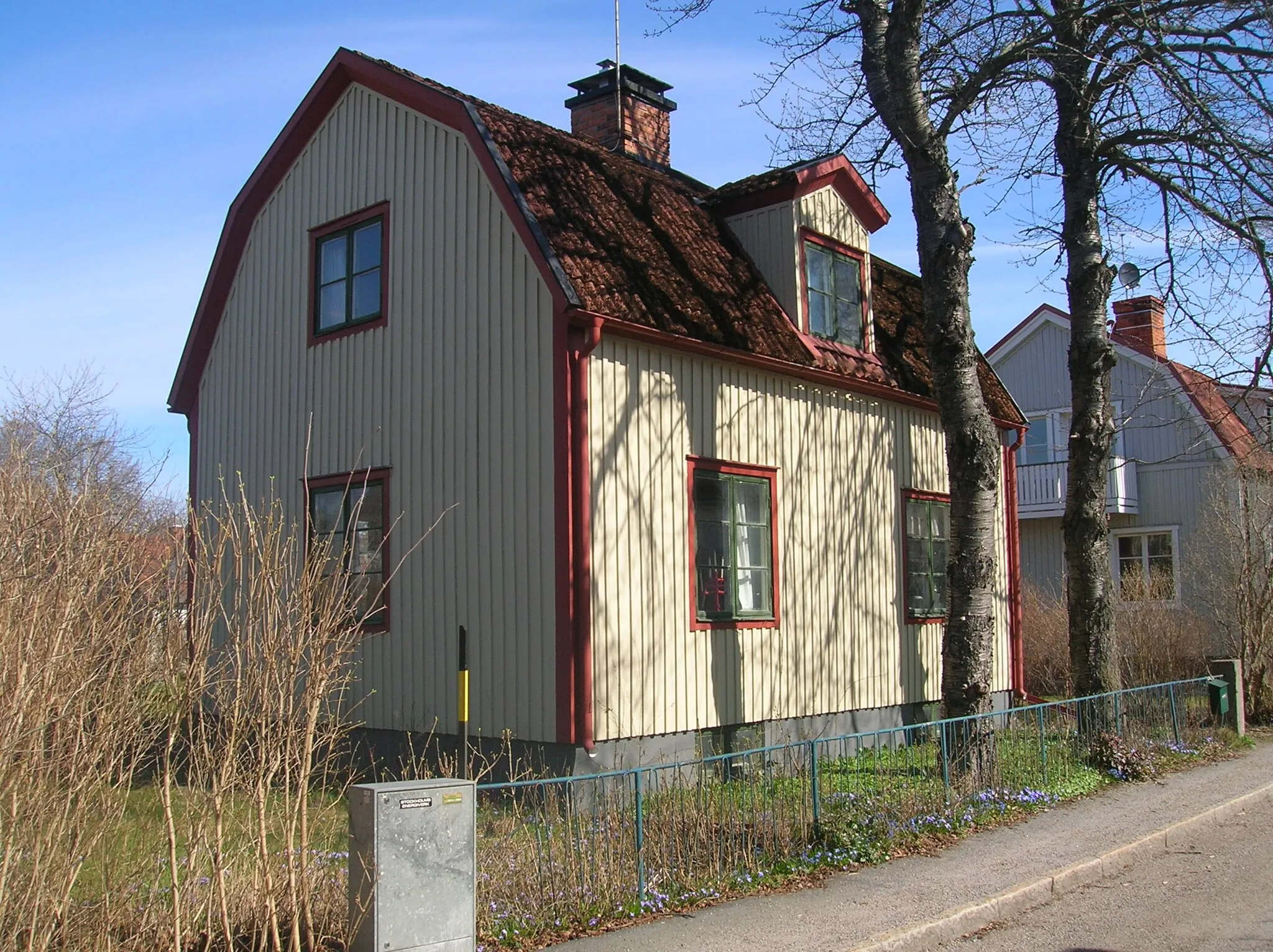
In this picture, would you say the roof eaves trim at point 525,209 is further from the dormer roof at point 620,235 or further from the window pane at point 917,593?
the window pane at point 917,593

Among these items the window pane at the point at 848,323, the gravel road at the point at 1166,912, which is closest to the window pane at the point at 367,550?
the window pane at the point at 848,323

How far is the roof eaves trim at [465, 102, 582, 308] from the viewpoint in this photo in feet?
35.2

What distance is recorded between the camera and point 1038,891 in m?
8.12

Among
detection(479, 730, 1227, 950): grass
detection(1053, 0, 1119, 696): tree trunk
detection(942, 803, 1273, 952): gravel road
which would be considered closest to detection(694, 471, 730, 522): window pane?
detection(479, 730, 1227, 950): grass

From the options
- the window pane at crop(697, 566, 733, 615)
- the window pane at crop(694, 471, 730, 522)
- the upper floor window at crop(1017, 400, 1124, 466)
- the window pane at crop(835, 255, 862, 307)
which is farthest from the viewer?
the upper floor window at crop(1017, 400, 1124, 466)

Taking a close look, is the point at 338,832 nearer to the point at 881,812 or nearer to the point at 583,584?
the point at 583,584

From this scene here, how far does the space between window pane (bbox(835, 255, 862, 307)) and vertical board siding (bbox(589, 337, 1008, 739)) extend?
1.39 m

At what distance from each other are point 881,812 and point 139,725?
5547mm

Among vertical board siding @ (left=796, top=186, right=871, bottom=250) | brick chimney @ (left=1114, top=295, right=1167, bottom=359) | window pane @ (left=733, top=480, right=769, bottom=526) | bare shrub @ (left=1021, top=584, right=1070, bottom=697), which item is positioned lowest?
bare shrub @ (left=1021, top=584, right=1070, bottom=697)

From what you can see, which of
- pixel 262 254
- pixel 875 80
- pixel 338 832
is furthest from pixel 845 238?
pixel 338 832

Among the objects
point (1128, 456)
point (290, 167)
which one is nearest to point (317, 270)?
point (290, 167)

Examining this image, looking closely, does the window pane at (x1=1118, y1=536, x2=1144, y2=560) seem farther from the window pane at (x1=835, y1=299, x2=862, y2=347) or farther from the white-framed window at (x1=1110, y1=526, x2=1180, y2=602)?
the window pane at (x1=835, y1=299, x2=862, y2=347)

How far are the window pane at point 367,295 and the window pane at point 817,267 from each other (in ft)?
16.4

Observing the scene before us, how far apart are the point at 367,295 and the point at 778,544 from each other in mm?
5296
